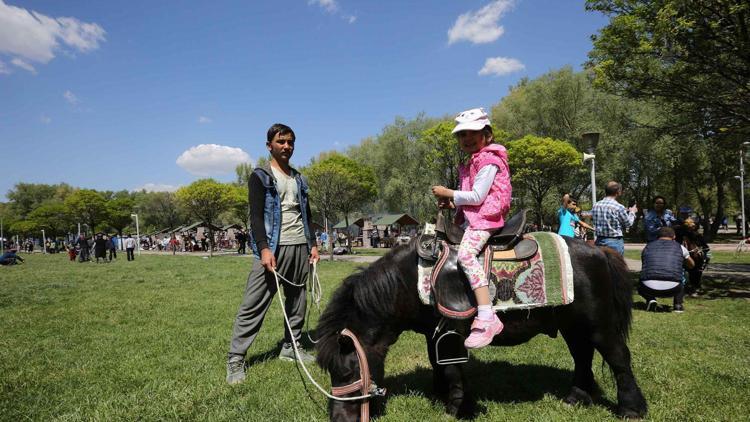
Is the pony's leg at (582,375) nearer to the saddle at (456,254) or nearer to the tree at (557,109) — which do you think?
the saddle at (456,254)

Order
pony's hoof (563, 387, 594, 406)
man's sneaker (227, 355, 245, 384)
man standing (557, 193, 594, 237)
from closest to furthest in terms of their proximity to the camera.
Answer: pony's hoof (563, 387, 594, 406) → man's sneaker (227, 355, 245, 384) → man standing (557, 193, 594, 237)

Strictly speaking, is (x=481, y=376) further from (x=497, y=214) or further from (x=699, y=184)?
(x=699, y=184)

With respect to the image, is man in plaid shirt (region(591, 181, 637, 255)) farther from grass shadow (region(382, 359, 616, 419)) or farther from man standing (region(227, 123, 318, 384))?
man standing (region(227, 123, 318, 384))

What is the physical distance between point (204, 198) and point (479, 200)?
106 ft

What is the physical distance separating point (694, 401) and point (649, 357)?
3.85ft

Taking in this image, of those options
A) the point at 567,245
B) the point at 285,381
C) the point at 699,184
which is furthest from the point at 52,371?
the point at 699,184

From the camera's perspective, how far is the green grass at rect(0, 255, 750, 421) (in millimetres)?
3350

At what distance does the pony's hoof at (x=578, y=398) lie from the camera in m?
3.47

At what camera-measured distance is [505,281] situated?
10.2 ft

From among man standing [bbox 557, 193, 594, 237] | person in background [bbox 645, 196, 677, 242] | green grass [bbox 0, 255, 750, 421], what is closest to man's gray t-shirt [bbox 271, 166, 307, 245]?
green grass [bbox 0, 255, 750, 421]

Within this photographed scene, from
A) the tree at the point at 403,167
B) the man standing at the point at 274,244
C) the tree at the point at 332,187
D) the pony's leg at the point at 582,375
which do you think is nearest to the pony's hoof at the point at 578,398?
the pony's leg at the point at 582,375

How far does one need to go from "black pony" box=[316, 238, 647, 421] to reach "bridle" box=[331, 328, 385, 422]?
116mm

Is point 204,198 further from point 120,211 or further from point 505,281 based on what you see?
point 120,211

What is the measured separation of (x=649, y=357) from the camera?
14.9ft
